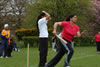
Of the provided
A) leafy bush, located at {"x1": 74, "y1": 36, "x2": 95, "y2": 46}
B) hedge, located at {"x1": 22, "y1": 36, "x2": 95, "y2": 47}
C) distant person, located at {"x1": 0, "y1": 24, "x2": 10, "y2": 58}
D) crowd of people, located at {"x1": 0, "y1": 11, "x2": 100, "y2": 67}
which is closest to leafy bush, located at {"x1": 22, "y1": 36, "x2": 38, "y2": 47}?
hedge, located at {"x1": 22, "y1": 36, "x2": 95, "y2": 47}

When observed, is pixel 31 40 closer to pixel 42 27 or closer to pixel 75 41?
pixel 75 41

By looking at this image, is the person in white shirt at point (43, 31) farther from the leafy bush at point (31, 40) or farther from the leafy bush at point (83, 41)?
the leafy bush at point (83, 41)

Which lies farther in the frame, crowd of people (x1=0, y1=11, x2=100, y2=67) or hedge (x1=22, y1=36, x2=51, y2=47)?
hedge (x1=22, y1=36, x2=51, y2=47)

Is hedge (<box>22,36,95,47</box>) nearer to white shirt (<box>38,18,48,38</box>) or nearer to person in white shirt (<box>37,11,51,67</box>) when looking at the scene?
person in white shirt (<box>37,11,51,67</box>)

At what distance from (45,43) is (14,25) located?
4037 centimetres

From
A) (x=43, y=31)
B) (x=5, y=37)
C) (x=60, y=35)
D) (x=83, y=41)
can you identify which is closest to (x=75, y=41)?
(x=83, y=41)

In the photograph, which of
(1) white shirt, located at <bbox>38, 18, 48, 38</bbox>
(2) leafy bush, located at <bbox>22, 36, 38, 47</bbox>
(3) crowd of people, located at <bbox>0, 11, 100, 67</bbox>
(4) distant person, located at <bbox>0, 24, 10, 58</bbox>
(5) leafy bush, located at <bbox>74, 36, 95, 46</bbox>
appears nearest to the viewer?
(3) crowd of people, located at <bbox>0, 11, 100, 67</bbox>

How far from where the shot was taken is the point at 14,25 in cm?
4838

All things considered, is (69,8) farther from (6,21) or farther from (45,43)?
(45,43)

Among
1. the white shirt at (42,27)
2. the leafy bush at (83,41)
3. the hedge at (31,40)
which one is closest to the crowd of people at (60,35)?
the white shirt at (42,27)

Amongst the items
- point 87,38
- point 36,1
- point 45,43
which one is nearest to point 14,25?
point 36,1

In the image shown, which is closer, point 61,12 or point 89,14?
point 61,12

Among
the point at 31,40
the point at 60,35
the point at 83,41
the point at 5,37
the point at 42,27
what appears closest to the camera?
the point at 60,35

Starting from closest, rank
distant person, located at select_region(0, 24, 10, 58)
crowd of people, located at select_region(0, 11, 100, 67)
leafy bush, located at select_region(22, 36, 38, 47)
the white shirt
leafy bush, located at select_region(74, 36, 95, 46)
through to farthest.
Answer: crowd of people, located at select_region(0, 11, 100, 67) → the white shirt → distant person, located at select_region(0, 24, 10, 58) → leafy bush, located at select_region(22, 36, 38, 47) → leafy bush, located at select_region(74, 36, 95, 46)
